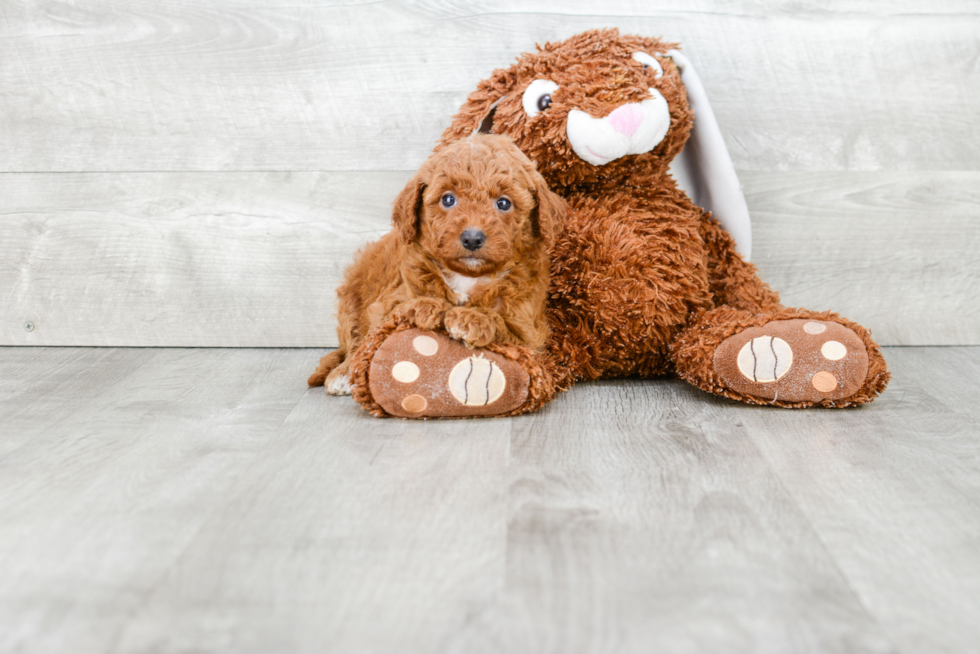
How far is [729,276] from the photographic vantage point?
139cm

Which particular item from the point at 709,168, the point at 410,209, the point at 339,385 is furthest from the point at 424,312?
the point at 709,168

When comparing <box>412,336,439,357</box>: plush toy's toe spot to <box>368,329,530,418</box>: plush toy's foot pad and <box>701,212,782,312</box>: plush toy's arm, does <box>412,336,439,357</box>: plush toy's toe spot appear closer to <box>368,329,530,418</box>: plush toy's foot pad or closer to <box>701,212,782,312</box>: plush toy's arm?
<box>368,329,530,418</box>: plush toy's foot pad

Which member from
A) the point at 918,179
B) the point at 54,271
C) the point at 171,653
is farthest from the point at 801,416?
the point at 54,271

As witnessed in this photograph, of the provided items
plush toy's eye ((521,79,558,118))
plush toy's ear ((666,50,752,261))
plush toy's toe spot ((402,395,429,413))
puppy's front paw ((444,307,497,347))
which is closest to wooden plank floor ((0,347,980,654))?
plush toy's toe spot ((402,395,429,413))

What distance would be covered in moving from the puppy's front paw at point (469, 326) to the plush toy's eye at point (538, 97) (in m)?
0.37

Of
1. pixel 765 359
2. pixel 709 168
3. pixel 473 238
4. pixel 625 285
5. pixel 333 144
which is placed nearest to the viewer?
pixel 473 238

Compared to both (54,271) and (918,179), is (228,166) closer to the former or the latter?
(54,271)

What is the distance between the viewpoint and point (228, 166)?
63.7 inches

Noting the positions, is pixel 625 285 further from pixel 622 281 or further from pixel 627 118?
pixel 627 118

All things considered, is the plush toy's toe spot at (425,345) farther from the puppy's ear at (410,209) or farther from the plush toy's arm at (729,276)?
the plush toy's arm at (729,276)

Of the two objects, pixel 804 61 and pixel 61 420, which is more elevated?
pixel 804 61

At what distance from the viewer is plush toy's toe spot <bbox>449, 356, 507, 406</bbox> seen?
1.10 meters

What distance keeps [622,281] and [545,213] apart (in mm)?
216

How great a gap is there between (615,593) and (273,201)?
47.4 inches
